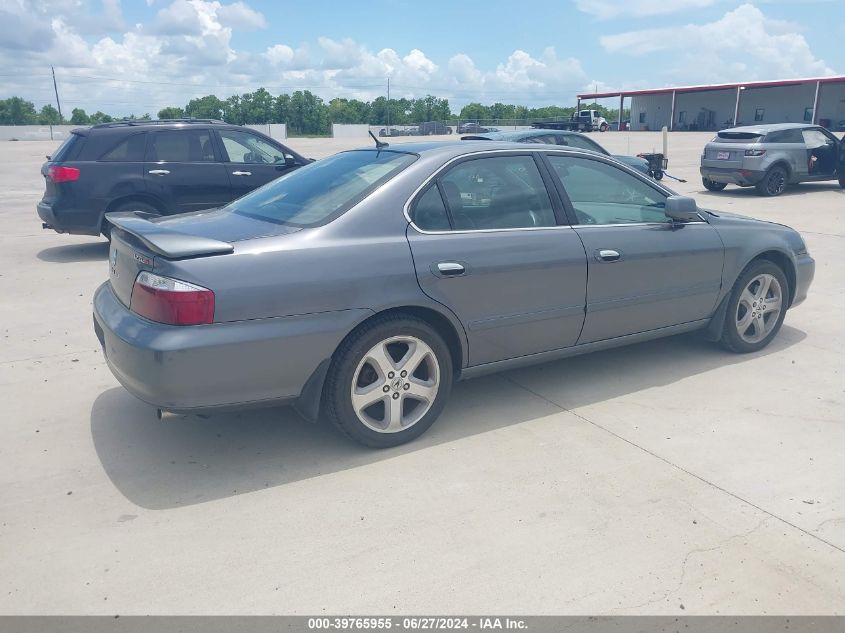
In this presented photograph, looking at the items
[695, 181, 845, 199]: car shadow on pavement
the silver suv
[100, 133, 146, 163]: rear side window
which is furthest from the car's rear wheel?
[100, 133, 146, 163]: rear side window

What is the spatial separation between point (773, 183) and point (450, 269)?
13.8m

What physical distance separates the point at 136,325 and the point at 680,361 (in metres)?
3.79

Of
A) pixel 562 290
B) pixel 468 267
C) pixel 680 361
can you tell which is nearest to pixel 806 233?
pixel 680 361

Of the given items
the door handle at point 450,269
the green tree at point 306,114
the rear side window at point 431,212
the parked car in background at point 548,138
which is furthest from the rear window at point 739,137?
the green tree at point 306,114

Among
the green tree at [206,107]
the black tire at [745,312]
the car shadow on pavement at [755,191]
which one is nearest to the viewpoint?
the black tire at [745,312]

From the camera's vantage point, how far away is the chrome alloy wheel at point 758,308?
5.35 metres

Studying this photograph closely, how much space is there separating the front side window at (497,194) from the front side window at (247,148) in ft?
20.3

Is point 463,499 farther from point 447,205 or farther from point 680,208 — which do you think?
point 680,208

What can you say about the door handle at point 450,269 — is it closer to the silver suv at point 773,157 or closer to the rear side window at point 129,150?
the rear side window at point 129,150

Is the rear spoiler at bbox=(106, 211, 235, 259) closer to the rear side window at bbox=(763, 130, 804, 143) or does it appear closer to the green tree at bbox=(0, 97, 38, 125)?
the rear side window at bbox=(763, 130, 804, 143)

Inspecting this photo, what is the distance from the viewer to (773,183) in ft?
50.0

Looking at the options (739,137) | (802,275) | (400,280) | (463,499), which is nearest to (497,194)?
(400,280)

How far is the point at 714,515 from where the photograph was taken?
10.7 ft

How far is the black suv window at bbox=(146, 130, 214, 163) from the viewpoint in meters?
9.18
